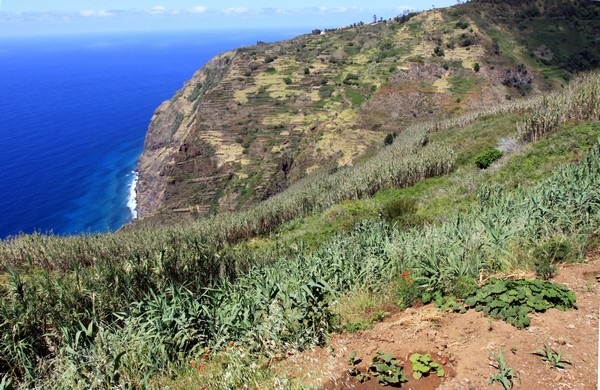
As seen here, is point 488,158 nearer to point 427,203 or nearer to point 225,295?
point 427,203

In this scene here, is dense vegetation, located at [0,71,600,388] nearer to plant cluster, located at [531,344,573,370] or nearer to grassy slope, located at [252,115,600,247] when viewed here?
plant cluster, located at [531,344,573,370]

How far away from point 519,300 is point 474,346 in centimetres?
108

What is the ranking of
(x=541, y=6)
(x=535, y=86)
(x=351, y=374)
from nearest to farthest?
(x=351, y=374), (x=535, y=86), (x=541, y=6)

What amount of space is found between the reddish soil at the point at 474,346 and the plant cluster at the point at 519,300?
0.31ft

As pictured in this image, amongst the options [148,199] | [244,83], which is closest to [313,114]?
[244,83]

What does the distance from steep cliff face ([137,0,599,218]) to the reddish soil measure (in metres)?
52.9

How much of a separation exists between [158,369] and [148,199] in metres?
83.8

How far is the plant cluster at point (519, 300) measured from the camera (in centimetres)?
486

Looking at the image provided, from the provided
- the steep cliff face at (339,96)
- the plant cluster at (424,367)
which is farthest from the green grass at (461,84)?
the plant cluster at (424,367)

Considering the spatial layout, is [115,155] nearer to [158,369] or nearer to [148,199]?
[148,199]

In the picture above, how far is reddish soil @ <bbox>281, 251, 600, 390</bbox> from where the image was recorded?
13.1 ft

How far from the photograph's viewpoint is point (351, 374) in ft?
15.2

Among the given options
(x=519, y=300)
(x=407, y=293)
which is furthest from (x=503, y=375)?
(x=407, y=293)

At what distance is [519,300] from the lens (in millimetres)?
5078
